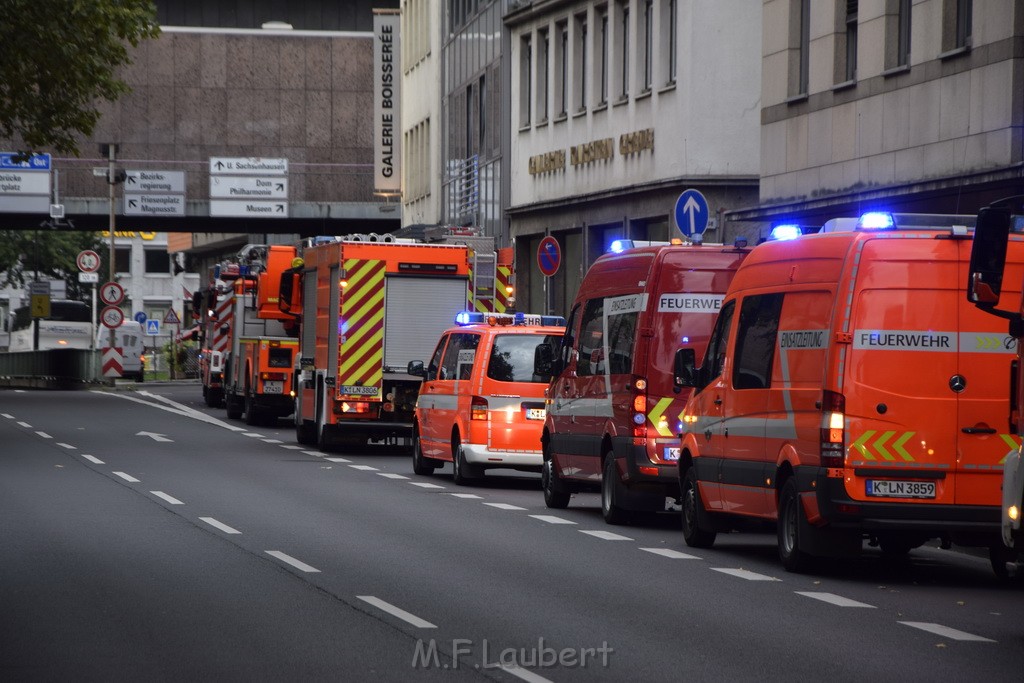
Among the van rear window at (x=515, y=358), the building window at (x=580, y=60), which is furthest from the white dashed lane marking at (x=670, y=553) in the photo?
the building window at (x=580, y=60)

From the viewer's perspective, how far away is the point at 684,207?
79.0 ft

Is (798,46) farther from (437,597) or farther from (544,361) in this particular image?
(437,597)

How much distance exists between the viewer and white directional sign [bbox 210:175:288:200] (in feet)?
198

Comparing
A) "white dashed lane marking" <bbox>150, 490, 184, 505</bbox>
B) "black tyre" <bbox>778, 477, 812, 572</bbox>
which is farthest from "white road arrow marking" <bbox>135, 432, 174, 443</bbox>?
"black tyre" <bbox>778, 477, 812, 572</bbox>

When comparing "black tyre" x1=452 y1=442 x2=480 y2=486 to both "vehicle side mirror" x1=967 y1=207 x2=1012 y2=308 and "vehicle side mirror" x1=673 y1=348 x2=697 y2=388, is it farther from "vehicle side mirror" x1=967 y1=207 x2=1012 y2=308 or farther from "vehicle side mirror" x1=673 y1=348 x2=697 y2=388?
"vehicle side mirror" x1=967 y1=207 x2=1012 y2=308

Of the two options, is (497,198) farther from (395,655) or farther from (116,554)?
(395,655)

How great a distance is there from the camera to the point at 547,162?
41.5 meters

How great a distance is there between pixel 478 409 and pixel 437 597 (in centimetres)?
1015

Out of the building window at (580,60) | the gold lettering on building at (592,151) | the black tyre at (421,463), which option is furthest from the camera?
the building window at (580,60)

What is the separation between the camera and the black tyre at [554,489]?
19.3 metres

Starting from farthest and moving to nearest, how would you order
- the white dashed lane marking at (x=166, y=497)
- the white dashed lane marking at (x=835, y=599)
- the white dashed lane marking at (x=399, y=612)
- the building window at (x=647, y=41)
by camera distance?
the building window at (x=647, y=41) < the white dashed lane marking at (x=166, y=497) < the white dashed lane marking at (x=835, y=599) < the white dashed lane marking at (x=399, y=612)

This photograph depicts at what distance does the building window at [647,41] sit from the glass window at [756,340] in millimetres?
22340

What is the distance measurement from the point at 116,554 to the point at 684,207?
11399 mm

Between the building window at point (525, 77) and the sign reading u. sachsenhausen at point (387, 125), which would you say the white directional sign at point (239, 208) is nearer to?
the sign reading u. sachsenhausen at point (387, 125)
